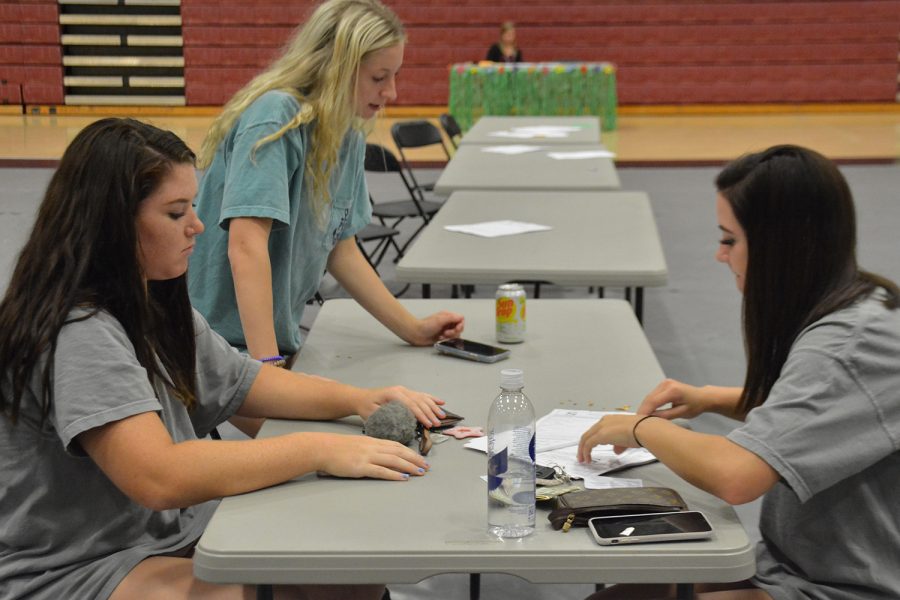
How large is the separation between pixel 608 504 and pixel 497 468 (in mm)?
169

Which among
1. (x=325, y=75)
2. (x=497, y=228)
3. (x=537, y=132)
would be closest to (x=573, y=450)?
(x=325, y=75)

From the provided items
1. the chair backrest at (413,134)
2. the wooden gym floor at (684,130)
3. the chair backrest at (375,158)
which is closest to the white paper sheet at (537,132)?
the chair backrest at (413,134)

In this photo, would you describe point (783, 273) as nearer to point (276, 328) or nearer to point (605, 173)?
point (276, 328)

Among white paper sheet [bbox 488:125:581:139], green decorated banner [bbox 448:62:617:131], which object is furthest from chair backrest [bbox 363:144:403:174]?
green decorated banner [bbox 448:62:617:131]

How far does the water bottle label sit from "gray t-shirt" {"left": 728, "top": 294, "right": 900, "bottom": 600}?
1.11 feet

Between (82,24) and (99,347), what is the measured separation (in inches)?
545

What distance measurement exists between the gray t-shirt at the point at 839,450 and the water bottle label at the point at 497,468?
0.34 m

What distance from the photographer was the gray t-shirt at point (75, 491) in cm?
154

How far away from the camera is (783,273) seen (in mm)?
1671

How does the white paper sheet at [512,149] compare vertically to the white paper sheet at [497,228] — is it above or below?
above

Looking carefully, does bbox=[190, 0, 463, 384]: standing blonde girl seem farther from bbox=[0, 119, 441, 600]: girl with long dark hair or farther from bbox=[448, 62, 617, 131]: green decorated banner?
bbox=[448, 62, 617, 131]: green decorated banner

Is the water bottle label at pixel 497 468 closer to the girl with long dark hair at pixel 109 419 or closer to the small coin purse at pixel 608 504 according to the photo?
the small coin purse at pixel 608 504

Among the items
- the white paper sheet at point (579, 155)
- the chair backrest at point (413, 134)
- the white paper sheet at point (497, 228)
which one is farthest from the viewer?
the chair backrest at point (413, 134)

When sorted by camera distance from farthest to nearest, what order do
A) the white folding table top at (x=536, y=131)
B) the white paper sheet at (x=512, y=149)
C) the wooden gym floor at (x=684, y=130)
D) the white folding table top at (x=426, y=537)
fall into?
the wooden gym floor at (x=684, y=130) → the white folding table top at (x=536, y=131) → the white paper sheet at (x=512, y=149) → the white folding table top at (x=426, y=537)
